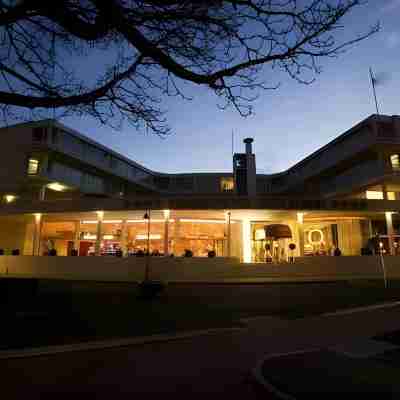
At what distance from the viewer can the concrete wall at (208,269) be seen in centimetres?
1969

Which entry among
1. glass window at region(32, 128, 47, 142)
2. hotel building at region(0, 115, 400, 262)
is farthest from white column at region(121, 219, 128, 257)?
glass window at region(32, 128, 47, 142)

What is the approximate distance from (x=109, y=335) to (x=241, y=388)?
4.09 meters

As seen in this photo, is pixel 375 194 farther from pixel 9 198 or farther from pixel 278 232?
pixel 9 198

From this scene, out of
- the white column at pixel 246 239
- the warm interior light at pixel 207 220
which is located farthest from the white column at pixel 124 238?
the white column at pixel 246 239

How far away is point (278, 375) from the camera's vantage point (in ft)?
14.2

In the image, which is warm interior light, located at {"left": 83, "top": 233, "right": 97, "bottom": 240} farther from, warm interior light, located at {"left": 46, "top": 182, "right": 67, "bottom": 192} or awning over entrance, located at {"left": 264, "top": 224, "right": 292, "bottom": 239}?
awning over entrance, located at {"left": 264, "top": 224, "right": 292, "bottom": 239}

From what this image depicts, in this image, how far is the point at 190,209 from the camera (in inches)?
806

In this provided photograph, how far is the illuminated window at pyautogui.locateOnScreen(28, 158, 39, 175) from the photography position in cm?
2911

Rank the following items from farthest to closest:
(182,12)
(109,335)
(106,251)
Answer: (106,251) < (109,335) < (182,12)

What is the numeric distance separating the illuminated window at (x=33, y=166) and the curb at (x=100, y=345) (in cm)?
2663

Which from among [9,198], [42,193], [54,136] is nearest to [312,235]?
[42,193]

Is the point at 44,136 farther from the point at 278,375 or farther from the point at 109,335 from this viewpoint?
the point at 278,375

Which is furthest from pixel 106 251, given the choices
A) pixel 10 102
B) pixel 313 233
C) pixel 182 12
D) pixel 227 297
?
pixel 182 12

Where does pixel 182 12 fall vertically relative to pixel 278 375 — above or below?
above
